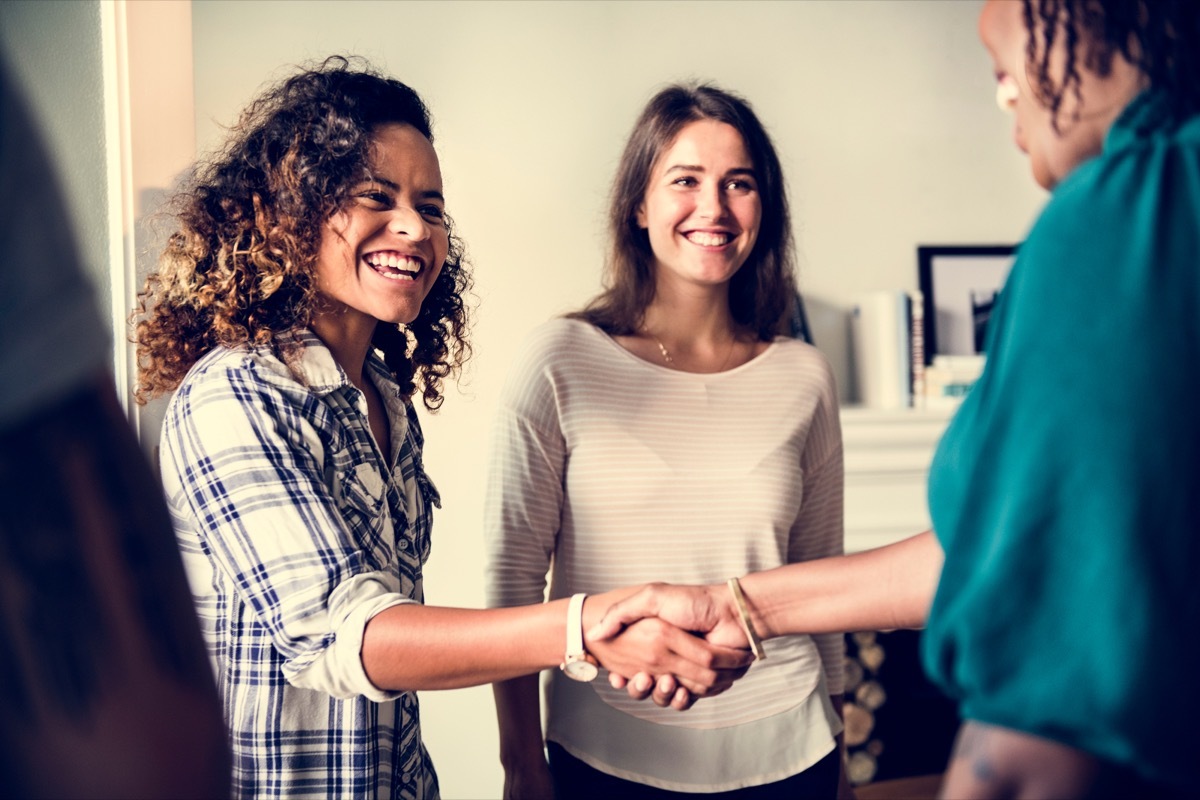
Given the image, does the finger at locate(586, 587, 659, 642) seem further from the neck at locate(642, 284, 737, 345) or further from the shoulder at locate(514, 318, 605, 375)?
the neck at locate(642, 284, 737, 345)

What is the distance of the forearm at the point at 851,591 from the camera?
1.12m

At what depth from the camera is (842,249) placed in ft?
9.39

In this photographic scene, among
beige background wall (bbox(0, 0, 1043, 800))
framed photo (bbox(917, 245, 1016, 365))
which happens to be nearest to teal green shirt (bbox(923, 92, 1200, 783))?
beige background wall (bbox(0, 0, 1043, 800))

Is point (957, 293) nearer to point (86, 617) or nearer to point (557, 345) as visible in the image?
point (557, 345)

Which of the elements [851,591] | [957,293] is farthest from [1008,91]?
[957,293]

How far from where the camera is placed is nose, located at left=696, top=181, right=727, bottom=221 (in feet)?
5.43

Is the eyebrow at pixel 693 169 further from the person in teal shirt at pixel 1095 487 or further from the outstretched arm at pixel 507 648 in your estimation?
the person in teal shirt at pixel 1095 487

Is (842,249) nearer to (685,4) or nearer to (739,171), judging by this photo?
(685,4)

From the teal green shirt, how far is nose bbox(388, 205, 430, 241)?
812 millimetres

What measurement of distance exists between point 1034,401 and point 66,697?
501 mm

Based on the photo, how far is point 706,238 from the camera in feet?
5.48

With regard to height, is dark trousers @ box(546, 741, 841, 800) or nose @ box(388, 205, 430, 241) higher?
nose @ box(388, 205, 430, 241)

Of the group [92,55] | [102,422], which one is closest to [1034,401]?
[102,422]

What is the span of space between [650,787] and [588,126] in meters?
1.74
